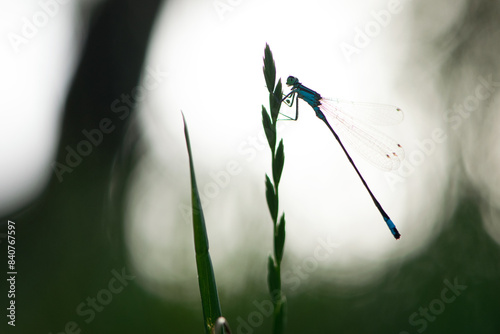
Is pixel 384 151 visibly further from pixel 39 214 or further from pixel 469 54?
pixel 39 214

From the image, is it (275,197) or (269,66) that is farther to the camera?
(269,66)

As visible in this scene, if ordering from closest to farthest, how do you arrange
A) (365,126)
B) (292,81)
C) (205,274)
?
(205,274)
(292,81)
(365,126)

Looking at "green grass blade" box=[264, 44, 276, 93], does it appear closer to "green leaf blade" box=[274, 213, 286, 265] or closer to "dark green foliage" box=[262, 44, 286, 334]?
"dark green foliage" box=[262, 44, 286, 334]

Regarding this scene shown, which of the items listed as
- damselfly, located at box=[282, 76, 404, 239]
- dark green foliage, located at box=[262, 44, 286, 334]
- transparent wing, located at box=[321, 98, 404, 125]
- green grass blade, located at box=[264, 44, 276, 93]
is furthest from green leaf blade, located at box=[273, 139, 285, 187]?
transparent wing, located at box=[321, 98, 404, 125]

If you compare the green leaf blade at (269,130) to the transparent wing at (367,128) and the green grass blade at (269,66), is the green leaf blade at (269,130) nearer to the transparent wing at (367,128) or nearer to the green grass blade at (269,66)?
the green grass blade at (269,66)

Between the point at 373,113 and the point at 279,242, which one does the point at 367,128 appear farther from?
the point at 279,242

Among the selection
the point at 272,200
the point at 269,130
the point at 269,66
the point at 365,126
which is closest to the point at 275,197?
the point at 272,200

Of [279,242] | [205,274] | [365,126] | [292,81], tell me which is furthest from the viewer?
[365,126]

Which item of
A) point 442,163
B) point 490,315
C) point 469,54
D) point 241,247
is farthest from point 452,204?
point 241,247
